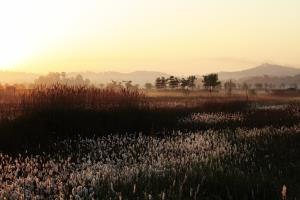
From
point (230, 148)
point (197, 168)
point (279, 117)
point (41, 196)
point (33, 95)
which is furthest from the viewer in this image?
point (279, 117)

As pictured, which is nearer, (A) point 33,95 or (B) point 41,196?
(B) point 41,196

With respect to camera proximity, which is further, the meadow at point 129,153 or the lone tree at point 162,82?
the lone tree at point 162,82

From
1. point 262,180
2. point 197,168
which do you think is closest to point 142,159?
point 197,168

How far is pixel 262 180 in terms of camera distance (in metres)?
7.86

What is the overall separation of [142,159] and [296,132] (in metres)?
5.91

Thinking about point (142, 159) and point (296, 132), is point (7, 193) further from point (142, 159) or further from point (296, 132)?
point (296, 132)

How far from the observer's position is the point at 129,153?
1062cm

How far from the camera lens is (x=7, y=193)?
700 cm

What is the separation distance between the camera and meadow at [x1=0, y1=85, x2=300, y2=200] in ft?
23.8

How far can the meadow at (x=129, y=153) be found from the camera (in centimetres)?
727

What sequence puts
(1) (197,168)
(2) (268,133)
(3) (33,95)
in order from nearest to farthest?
(1) (197,168)
(2) (268,133)
(3) (33,95)

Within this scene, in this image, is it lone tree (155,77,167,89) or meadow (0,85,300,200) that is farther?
lone tree (155,77,167,89)

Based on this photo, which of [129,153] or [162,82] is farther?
[162,82]

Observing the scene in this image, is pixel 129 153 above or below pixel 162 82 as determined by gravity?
below
